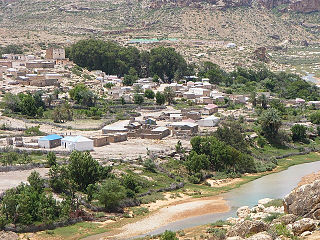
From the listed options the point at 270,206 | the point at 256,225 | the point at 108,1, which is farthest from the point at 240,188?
the point at 108,1

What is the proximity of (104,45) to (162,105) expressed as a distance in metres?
25.1

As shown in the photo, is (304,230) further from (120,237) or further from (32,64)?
(32,64)

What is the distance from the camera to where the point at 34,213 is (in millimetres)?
33500

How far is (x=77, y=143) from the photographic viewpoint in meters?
48.4

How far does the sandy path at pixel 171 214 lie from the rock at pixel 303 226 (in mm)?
11030

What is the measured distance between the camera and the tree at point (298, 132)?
6072 centimetres

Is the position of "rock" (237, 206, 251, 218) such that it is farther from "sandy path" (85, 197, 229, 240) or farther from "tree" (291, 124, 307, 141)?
"tree" (291, 124, 307, 141)

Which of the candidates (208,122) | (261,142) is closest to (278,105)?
(208,122)

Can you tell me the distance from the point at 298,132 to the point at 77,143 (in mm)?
23552

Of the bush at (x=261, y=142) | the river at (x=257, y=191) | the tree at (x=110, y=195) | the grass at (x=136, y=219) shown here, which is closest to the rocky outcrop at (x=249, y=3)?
the bush at (x=261, y=142)

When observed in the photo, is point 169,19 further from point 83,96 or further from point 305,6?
point 83,96

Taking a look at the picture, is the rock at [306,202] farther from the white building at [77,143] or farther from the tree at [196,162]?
the white building at [77,143]

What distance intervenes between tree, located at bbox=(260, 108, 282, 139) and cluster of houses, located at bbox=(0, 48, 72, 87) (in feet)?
97.0

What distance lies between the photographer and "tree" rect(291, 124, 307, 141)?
60.7 metres
